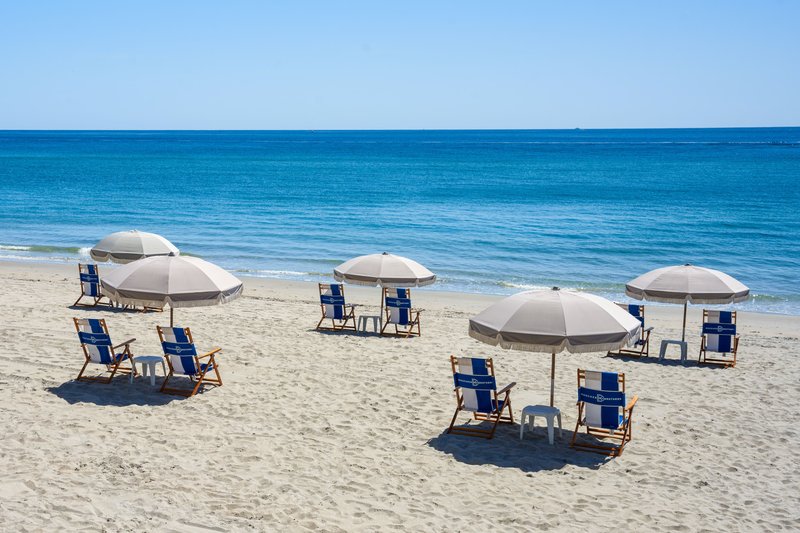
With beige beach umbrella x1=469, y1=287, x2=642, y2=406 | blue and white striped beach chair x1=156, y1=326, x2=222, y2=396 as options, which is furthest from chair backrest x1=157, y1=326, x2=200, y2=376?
beige beach umbrella x1=469, y1=287, x2=642, y2=406

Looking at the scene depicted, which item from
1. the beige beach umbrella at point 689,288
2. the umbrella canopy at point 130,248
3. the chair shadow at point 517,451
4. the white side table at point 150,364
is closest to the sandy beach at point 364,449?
the chair shadow at point 517,451

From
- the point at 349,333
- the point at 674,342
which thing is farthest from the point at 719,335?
the point at 349,333

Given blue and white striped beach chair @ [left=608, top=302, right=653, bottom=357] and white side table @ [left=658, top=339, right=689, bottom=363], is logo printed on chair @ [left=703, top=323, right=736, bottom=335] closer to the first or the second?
white side table @ [left=658, top=339, right=689, bottom=363]

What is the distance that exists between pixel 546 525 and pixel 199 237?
25.1 m

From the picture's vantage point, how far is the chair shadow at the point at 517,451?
7.81 metres

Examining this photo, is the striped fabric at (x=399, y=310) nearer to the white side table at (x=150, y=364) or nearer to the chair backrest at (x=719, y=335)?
the white side table at (x=150, y=364)

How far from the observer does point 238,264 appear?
23906mm

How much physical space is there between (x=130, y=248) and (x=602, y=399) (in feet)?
28.6

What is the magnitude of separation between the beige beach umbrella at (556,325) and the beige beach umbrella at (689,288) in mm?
3698

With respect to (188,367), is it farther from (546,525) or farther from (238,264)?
(238,264)

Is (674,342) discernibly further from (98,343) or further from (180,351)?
(98,343)

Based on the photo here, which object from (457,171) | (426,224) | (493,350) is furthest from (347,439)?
(457,171)

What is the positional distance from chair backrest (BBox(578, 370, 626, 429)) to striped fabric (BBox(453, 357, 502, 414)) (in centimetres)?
91

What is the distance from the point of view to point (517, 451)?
814 cm
